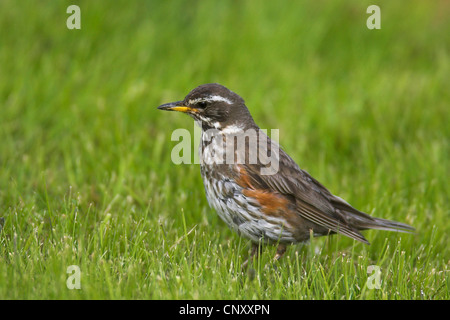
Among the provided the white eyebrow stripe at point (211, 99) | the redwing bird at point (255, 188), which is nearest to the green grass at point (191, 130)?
the redwing bird at point (255, 188)

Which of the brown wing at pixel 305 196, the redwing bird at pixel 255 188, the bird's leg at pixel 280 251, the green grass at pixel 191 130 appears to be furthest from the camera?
the bird's leg at pixel 280 251

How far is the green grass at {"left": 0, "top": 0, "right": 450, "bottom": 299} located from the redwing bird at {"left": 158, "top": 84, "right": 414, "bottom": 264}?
0.24 meters

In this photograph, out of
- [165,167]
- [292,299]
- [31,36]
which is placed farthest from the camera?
[31,36]

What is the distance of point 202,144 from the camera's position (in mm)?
6148

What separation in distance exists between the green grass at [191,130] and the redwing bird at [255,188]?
245mm

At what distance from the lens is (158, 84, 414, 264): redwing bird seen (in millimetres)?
5750

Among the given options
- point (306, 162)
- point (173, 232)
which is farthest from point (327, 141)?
point (173, 232)

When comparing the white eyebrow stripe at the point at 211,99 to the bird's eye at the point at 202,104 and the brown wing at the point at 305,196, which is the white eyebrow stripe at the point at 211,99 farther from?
the brown wing at the point at 305,196

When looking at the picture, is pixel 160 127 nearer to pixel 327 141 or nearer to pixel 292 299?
pixel 327 141

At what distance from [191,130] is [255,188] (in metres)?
3.04

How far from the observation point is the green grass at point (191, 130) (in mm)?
5113

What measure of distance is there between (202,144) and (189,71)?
12.7 ft

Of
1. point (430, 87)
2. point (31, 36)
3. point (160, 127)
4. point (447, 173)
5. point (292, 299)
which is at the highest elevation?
point (31, 36)

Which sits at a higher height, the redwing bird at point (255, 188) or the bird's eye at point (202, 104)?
the bird's eye at point (202, 104)
